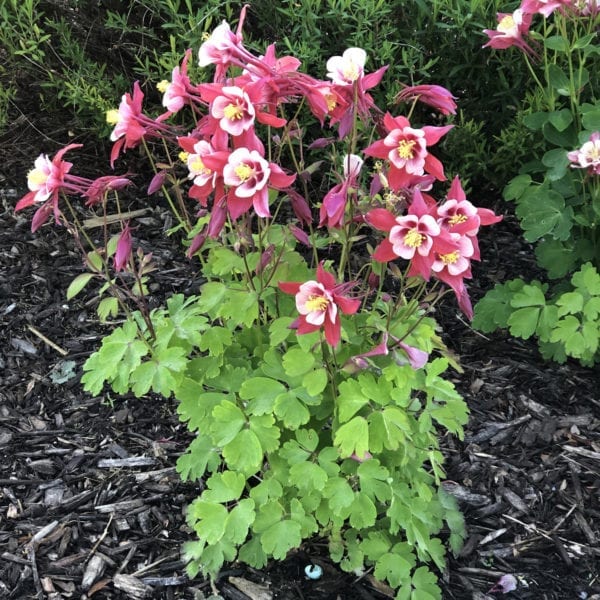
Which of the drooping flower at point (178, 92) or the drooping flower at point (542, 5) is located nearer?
the drooping flower at point (178, 92)

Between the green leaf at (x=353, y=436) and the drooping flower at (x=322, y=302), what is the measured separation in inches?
12.4

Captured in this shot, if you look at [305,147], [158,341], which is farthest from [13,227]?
[158,341]

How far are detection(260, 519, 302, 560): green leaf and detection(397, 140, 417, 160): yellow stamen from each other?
104cm

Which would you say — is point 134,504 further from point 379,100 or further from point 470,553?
point 379,100

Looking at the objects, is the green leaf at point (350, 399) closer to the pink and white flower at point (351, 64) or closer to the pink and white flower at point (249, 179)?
the pink and white flower at point (249, 179)

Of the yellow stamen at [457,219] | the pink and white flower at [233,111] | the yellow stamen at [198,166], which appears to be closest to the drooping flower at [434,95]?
the yellow stamen at [457,219]

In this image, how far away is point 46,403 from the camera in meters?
3.02

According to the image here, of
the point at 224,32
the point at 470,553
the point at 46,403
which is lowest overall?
the point at 46,403

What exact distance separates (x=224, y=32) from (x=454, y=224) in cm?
67

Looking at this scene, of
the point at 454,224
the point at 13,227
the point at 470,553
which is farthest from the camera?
the point at 13,227

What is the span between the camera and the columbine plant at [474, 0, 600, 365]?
2576mm

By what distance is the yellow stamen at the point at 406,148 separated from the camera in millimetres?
1565

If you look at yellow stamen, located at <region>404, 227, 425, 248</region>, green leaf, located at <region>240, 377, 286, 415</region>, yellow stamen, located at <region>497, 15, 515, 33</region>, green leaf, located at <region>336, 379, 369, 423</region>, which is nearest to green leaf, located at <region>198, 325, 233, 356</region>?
green leaf, located at <region>240, 377, 286, 415</region>

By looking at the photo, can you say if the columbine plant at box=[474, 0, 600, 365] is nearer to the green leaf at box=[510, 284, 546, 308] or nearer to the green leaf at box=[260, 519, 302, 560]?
the green leaf at box=[510, 284, 546, 308]
